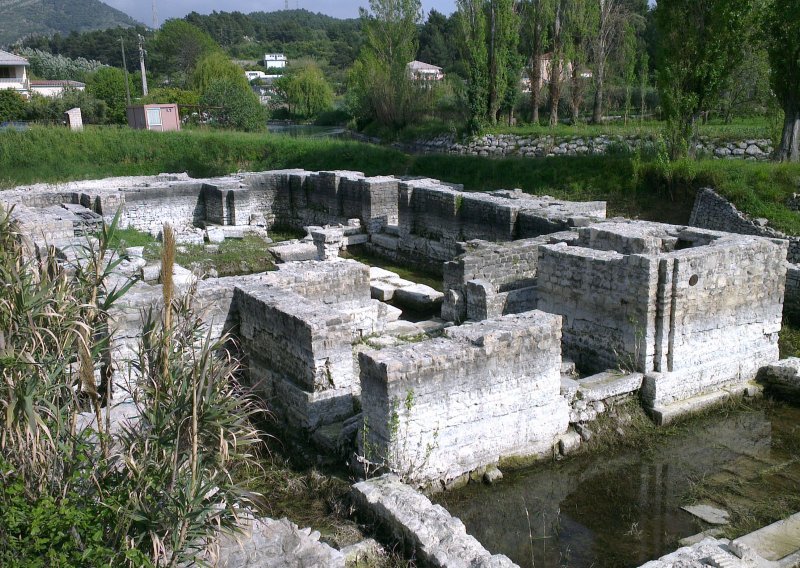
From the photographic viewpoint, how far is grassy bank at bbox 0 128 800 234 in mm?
16781

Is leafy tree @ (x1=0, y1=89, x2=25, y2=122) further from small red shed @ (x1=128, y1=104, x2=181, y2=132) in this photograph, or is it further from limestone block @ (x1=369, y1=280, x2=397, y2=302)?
limestone block @ (x1=369, y1=280, x2=397, y2=302)

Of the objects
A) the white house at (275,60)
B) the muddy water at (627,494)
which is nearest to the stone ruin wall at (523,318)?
the muddy water at (627,494)

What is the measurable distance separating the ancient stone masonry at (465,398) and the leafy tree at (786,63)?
1242cm

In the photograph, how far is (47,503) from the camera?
14.3 ft

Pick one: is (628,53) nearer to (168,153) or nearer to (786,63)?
(786,63)

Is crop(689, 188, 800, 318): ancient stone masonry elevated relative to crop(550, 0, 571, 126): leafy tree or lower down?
lower down

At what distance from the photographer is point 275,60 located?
124m

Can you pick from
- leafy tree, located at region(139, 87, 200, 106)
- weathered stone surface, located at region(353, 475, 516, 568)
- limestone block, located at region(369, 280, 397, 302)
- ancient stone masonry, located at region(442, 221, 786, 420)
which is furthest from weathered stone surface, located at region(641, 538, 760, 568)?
leafy tree, located at region(139, 87, 200, 106)

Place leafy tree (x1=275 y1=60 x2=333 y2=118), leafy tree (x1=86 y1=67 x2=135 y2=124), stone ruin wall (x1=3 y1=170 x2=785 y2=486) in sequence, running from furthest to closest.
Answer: leafy tree (x1=275 y1=60 x2=333 y2=118), leafy tree (x1=86 y1=67 x2=135 y2=124), stone ruin wall (x1=3 y1=170 x2=785 y2=486)

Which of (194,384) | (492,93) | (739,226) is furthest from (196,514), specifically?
(492,93)

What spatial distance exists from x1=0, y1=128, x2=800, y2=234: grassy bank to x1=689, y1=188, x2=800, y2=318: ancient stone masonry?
0.21m

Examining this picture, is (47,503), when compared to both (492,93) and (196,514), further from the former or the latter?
(492,93)

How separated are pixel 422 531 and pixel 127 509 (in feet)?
8.79

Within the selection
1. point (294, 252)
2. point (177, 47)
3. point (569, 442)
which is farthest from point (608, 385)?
point (177, 47)
